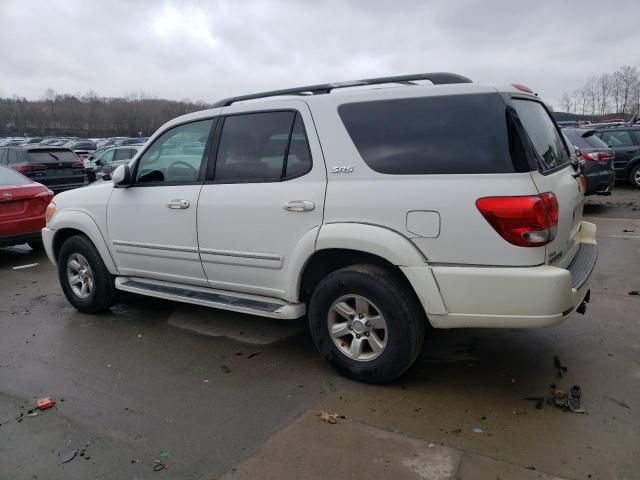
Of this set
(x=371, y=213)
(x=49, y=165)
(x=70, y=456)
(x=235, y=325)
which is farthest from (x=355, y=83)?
(x=49, y=165)


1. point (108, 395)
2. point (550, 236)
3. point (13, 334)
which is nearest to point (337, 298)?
point (550, 236)

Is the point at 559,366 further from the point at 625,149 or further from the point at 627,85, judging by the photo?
the point at 627,85

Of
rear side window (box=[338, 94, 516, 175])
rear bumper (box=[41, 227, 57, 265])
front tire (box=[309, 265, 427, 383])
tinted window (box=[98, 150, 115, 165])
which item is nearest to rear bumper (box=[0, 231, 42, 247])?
rear bumper (box=[41, 227, 57, 265])

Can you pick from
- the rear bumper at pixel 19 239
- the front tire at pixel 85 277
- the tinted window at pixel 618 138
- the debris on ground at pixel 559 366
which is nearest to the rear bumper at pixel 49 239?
the front tire at pixel 85 277

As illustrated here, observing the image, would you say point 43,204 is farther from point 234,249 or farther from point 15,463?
point 15,463

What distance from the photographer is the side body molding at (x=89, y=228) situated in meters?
5.13

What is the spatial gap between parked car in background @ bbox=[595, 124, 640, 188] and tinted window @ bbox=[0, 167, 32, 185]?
13402 mm

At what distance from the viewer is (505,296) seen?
123 inches

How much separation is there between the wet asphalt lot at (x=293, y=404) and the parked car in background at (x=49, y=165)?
25.5 ft

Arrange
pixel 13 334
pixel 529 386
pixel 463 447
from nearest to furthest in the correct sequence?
1. pixel 463 447
2. pixel 529 386
3. pixel 13 334

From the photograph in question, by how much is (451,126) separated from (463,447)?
1.85 meters

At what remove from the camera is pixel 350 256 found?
12.3 feet

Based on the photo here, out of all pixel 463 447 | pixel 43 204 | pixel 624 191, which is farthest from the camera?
pixel 624 191

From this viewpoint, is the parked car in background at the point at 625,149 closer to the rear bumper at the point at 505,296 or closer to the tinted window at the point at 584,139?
the tinted window at the point at 584,139
